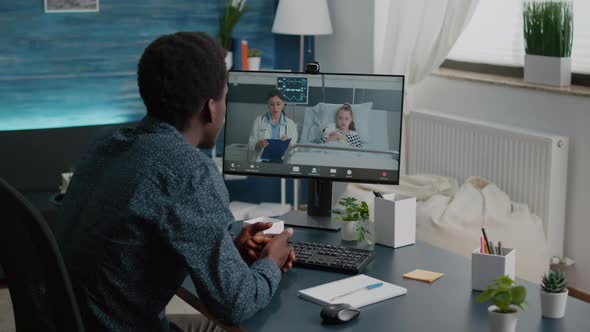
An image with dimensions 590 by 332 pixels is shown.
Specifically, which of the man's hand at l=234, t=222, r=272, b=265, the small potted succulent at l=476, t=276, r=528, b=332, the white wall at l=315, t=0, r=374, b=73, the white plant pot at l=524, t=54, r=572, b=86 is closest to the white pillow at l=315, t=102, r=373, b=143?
the man's hand at l=234, t=222, r=272, b=265

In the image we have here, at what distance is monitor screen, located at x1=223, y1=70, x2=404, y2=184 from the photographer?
261cm

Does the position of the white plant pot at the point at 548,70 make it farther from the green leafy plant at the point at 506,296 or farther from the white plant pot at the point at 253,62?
the green leafy plant at the point at 506,296

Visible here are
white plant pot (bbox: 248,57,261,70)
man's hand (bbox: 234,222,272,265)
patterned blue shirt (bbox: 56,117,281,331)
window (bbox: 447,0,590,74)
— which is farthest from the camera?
white plant pot (bbox: 248,57,261,70)

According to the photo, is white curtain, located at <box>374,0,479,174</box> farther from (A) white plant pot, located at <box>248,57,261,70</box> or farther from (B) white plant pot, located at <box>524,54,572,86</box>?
(A) white plant pot, located at <box>248,57,261,70</box>

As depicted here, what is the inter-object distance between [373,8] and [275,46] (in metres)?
0.84

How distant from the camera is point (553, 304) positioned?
1797 mm

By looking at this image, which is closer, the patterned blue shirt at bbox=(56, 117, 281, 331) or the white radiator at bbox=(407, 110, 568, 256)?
the patterned blue shirt at bbox=(56, 117, 281, 331)

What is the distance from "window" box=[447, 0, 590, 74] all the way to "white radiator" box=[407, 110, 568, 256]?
391 millimetres

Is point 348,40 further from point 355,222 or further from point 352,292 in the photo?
point 352,292

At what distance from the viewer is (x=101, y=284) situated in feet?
5.79

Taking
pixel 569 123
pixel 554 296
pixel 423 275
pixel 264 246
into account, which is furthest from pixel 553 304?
pixel 569 123

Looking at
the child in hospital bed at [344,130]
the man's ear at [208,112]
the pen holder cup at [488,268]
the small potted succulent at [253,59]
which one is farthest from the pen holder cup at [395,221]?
the small potted succulent at [253,59]

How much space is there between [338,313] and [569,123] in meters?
2.40

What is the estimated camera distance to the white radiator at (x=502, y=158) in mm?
3857
